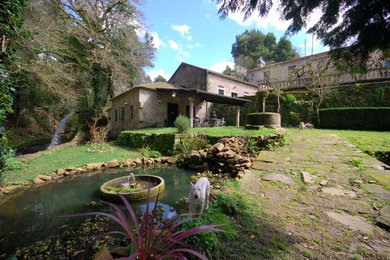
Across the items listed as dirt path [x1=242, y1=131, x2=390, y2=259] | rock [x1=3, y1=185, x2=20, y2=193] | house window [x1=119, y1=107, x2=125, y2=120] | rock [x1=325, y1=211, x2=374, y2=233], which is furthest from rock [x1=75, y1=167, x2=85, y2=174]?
house window [x1=119, y1=107, x2=125, y2=120]

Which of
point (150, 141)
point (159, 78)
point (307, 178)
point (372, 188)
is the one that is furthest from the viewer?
point (159, 78)

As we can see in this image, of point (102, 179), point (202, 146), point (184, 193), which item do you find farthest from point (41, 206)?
point (202, 146)

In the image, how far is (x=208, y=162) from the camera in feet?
18.4

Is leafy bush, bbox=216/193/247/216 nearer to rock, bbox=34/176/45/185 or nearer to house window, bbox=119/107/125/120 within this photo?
rock, bbox=34/176/45/185

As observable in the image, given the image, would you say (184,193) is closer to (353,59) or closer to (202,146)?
(202,146)

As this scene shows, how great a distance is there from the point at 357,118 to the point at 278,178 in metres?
10.8

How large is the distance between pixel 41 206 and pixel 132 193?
83.4 inches

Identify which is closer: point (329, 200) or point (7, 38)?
point (329, 200)

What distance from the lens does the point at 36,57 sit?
7.05 meters

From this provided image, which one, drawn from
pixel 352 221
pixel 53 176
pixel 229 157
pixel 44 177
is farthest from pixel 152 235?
pixel 53 176

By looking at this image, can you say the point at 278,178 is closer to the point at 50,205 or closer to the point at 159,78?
the point at 50,205

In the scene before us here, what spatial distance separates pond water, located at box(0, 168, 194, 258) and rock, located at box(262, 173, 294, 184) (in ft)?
6.77

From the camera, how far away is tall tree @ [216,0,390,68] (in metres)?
1.69

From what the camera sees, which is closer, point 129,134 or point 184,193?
point 184,193
